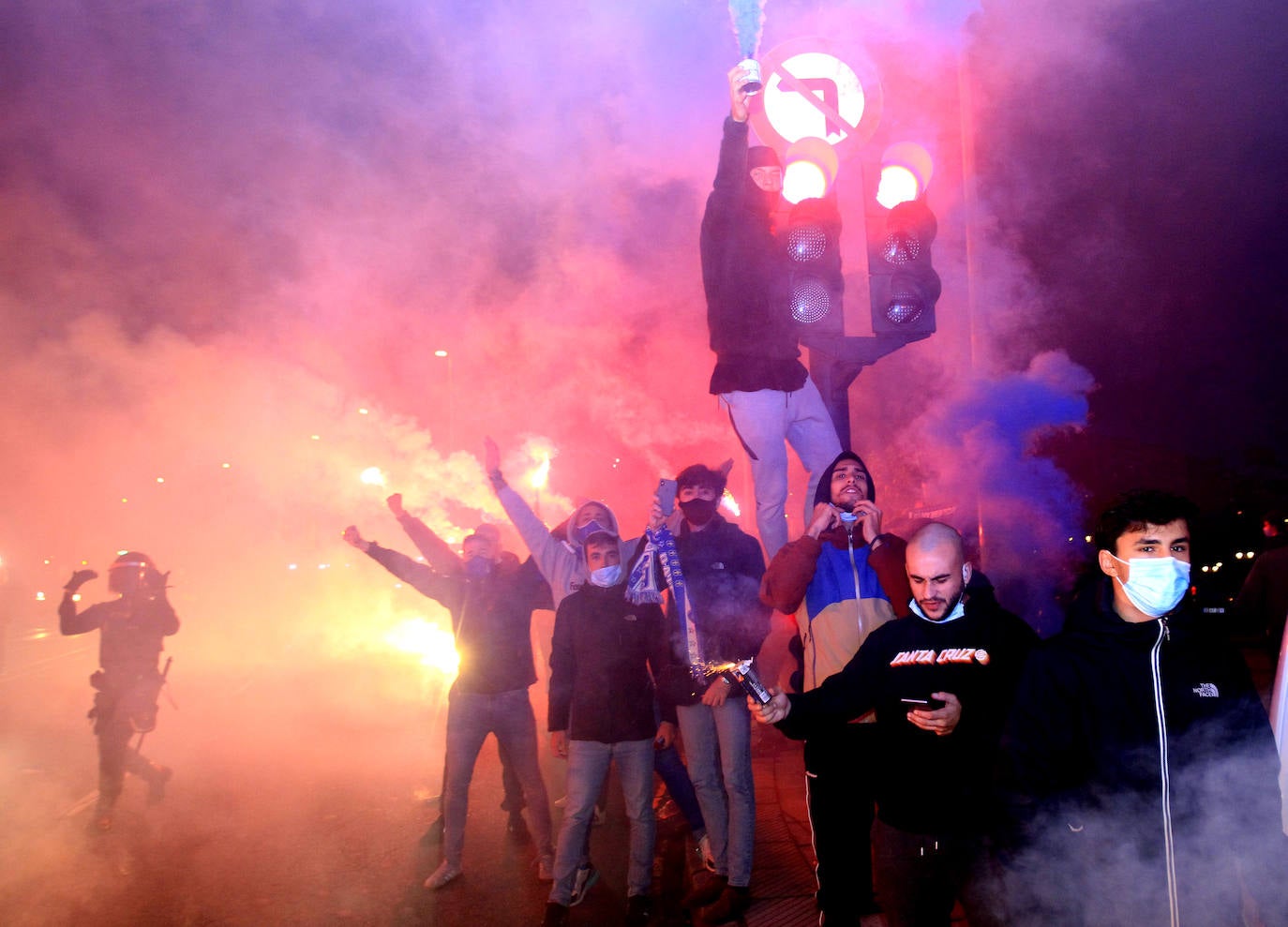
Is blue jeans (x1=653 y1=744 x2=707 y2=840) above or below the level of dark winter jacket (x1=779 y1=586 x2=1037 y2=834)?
below

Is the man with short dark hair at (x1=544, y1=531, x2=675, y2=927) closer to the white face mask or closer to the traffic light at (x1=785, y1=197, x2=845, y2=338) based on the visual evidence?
the traffic light at (x1=785, y1=197, x2=845, y2=338)

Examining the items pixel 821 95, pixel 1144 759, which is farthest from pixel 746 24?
pixel 1144 759

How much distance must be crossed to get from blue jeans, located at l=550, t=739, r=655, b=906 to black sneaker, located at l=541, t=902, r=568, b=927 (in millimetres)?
46

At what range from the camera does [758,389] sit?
3.40 metres

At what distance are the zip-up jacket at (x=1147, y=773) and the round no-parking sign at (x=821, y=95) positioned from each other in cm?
248

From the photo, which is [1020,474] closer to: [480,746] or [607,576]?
[607,576]

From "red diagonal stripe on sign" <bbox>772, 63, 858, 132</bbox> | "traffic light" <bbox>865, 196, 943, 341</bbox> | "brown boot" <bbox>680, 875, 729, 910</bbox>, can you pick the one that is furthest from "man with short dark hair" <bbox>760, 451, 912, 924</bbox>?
"red diagonal stripe on sign" <bbox>772, 63, 858, 132</bbox>

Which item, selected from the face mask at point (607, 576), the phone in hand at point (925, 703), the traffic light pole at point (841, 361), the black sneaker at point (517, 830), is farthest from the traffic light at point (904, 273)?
the black sneaker at point (517, 830)

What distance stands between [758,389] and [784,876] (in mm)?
2272

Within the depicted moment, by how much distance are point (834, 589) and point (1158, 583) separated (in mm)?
1171

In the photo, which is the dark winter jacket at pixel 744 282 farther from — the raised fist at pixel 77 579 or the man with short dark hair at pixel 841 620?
the raised fist at pixel 77 579

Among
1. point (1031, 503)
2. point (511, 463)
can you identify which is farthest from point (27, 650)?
point (1031, 503)

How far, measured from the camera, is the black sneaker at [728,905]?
326 cm

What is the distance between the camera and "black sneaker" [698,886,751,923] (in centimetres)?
326
